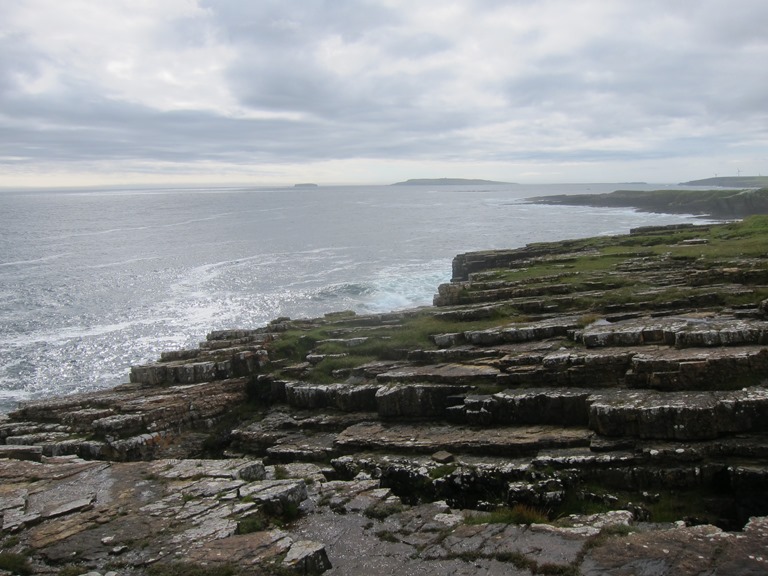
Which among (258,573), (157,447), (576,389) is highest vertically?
(576,389)

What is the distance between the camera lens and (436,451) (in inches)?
616

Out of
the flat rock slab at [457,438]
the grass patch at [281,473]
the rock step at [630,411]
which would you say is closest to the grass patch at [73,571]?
the grass patch at [281,473]

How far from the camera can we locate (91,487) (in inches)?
582

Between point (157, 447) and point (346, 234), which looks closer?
point (157, 447)

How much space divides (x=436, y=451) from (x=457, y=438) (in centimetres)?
78

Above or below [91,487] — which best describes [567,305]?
above

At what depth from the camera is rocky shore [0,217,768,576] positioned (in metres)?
11.1

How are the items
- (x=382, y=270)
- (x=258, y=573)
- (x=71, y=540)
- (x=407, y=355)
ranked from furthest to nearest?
(x=382, y=270)
(x=407, y=355)
(x=71, y=540)
(x=258, y=573)

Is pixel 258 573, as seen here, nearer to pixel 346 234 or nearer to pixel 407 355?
pixel 407 355

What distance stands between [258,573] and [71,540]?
4.58m

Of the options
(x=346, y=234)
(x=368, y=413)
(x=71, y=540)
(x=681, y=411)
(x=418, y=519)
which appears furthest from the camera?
(x=346, y=234)

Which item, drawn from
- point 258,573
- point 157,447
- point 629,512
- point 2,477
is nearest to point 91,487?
point 2,477

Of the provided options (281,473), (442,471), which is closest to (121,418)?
(281,473)

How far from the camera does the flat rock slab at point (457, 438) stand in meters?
14.9
